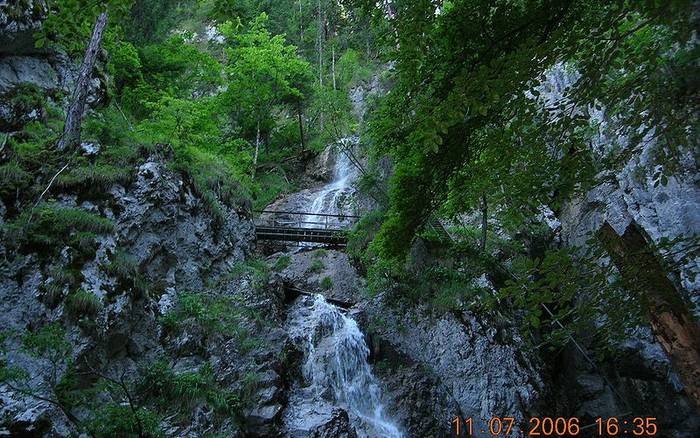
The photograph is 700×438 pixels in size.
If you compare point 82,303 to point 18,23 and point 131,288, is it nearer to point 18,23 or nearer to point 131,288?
point 131,288

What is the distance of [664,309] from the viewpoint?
3.52 m

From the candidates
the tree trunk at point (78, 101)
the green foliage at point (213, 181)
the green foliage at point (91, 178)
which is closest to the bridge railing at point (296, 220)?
the green foliage at point (213, 181)

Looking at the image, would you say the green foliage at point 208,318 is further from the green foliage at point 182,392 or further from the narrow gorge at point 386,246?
the green foliage at point 182,392

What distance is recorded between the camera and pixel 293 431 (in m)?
7.30

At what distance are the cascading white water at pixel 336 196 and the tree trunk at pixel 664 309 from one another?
12.4m

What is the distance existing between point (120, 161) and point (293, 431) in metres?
6.47

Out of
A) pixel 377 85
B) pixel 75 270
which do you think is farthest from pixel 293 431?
pixel 377 85

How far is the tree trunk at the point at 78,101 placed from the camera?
823cm

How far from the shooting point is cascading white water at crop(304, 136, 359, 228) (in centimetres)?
1747

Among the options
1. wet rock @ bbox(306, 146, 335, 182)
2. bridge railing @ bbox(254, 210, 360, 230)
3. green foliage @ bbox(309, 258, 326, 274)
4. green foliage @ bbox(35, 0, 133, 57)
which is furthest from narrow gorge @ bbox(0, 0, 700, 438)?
wet rock @ bbox(306, 146, 335, 182)

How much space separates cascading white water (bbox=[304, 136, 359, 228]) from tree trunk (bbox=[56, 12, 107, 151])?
8306 mm

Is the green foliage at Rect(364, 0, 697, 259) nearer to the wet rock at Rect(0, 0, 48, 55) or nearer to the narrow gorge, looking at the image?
the narrow gorge

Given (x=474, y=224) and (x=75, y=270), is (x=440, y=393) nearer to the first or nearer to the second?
(x=474, y=224)

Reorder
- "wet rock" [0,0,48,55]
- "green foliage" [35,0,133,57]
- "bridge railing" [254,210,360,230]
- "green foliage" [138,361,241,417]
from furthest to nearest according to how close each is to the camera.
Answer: "bridge railing" [254,210,360,230] < "wet rock" [0,0,48,55] < "green foliage" [138,361,241,417] < "green foliage" [35,0,133,57]
